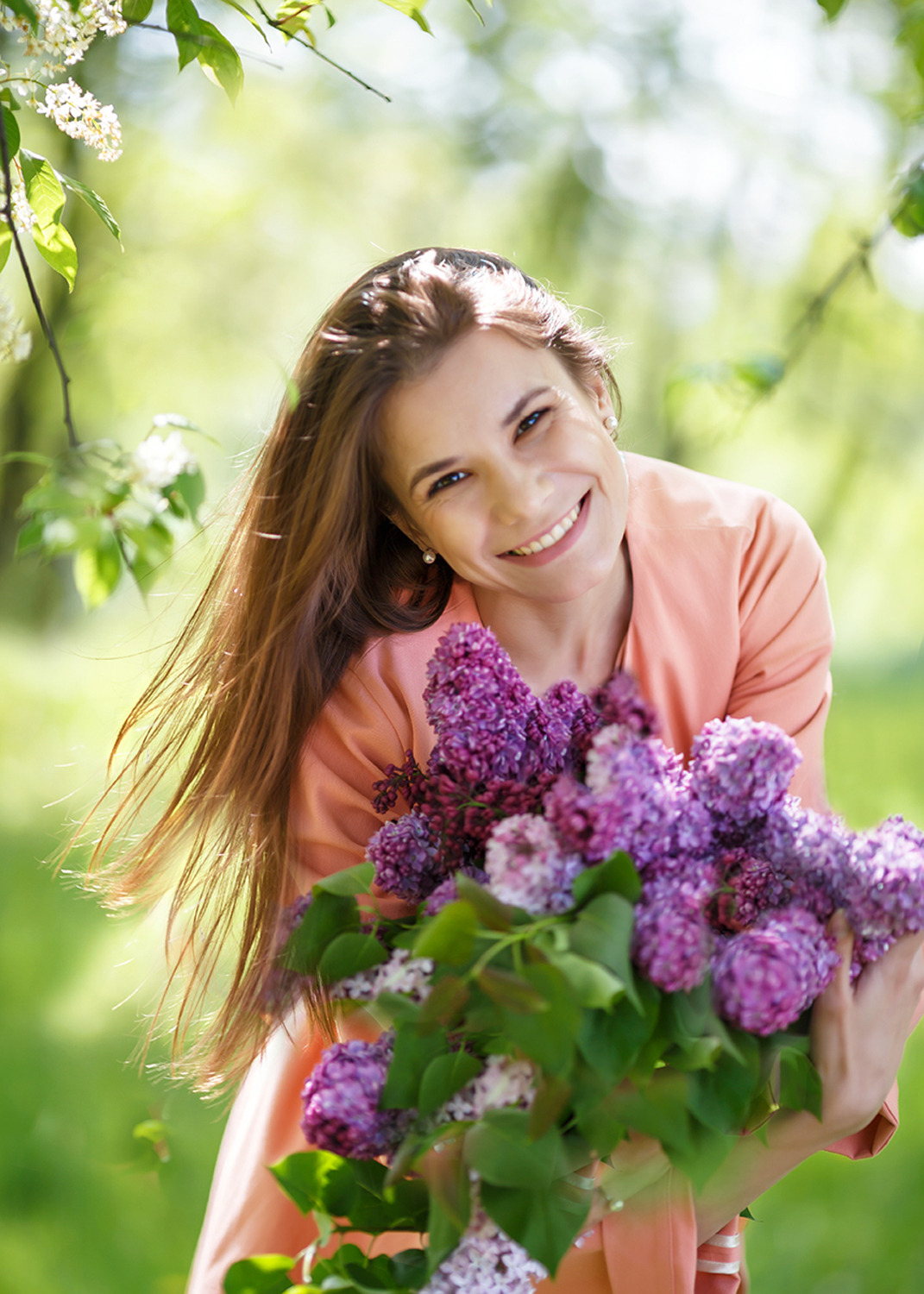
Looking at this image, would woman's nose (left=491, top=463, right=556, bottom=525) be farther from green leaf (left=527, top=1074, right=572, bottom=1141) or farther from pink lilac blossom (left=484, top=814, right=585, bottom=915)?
green leaf (left=527, top=1074, right=572, bottom=1141)

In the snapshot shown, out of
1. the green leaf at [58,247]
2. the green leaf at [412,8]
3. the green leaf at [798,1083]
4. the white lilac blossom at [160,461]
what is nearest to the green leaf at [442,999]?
the green leaf at [798,1083]

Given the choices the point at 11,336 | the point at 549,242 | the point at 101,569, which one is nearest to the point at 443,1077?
the point at 101,569

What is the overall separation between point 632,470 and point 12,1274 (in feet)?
6.17

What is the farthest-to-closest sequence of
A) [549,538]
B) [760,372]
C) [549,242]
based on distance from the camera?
1. [549,242]
2. [549,538]
3. [760,372]

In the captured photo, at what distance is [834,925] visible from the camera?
715 mm

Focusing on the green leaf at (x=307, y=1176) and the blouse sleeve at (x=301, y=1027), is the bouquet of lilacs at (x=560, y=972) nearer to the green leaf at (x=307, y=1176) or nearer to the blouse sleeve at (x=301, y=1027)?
the green leaf at (x=307, y=1176)

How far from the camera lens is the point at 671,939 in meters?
0.62

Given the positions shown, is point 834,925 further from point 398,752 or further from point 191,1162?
point 191,1162

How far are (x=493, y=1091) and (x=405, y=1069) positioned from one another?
6 centimetres

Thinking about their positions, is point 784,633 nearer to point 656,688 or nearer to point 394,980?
point 656,688

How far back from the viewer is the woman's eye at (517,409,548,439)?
1136 millimetres

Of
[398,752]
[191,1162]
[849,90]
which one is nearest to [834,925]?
[398,752]

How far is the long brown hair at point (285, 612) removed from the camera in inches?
45.8

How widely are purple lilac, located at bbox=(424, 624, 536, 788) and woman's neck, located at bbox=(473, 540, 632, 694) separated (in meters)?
0.58
